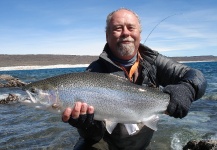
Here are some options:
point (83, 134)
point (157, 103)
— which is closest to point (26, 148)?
point (83, 134)

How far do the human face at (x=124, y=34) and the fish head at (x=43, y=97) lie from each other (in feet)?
4.72

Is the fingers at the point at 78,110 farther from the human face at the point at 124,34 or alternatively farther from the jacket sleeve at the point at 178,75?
the jacket sleeve at the point at 178,75

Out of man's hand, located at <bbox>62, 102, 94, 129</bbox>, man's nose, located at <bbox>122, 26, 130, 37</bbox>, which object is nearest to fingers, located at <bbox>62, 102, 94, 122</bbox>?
man's hand, located at <bbox>62, 102, 94, 129</bbox>

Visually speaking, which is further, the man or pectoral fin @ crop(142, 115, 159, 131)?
the man

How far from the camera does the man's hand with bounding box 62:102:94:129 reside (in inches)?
171

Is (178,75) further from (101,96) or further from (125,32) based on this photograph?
(101,96)

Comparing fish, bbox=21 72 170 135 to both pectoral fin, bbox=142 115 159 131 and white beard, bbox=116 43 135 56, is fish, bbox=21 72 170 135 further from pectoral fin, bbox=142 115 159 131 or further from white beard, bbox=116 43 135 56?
white beard, bbox=116 43 135 56

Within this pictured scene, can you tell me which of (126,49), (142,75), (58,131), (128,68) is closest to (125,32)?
(126,49)

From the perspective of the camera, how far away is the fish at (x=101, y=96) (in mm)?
4348

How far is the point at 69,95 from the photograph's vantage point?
433 centimetres

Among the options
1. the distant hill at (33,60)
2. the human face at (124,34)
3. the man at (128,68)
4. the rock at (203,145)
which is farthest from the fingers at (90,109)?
the distant hill at (33,60)

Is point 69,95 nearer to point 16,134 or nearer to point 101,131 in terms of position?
point 101,131

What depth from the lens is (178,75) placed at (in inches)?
202

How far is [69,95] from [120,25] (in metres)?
1.64
